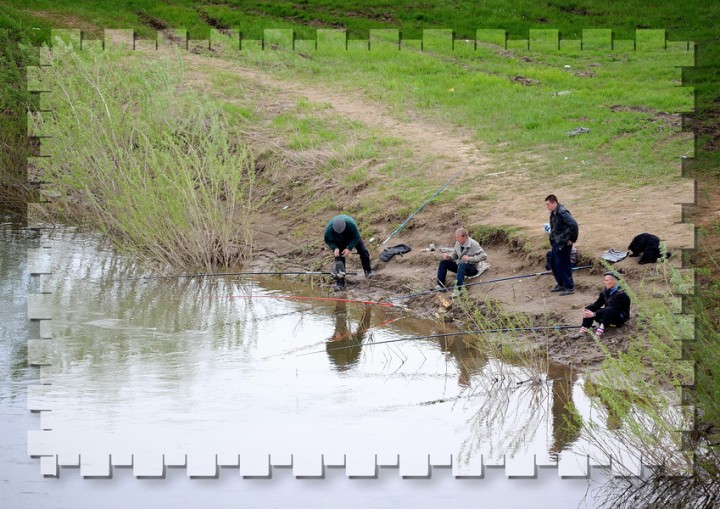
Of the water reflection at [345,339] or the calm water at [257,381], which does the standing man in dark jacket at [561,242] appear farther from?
the water reflection at [345,339]

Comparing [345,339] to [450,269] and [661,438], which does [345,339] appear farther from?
[661,438]

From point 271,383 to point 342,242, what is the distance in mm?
4846

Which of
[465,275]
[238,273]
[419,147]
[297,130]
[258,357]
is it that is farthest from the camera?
[297,130]

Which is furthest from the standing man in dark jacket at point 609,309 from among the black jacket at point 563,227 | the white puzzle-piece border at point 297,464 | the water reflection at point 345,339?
the white puzzle-piece border at point 297,464

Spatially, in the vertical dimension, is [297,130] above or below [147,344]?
above

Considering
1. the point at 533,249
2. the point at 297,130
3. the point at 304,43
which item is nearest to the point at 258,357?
the point at 533,249

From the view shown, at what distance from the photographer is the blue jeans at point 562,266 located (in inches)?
619

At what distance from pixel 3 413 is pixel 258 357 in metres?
3.51

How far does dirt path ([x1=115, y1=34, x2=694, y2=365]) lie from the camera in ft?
52.4

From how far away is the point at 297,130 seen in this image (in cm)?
2480

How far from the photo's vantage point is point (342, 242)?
1808 cm

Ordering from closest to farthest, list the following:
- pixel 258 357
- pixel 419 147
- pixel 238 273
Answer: pixel 258 357
pixel 238 273
pixel 419 147

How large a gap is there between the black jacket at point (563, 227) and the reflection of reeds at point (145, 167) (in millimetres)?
5595

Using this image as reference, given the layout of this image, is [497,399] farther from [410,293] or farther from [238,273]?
[238,273]
